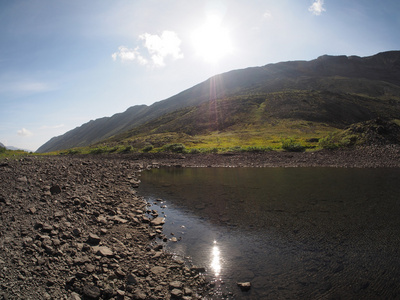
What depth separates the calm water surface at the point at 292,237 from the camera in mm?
8695

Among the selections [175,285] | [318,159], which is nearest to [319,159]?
[318,159]

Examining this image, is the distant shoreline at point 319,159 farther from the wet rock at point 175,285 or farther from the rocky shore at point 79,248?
the wet rock at point 175,285

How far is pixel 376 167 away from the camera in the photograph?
35781 mm

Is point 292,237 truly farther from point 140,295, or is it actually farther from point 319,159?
point 319,159

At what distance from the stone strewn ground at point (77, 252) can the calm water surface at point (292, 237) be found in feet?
5.28

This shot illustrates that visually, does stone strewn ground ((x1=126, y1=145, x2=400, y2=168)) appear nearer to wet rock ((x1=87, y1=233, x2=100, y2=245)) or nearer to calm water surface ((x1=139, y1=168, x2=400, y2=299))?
calm water surface ((x1=139, y1=168, x2=400, y2=299))

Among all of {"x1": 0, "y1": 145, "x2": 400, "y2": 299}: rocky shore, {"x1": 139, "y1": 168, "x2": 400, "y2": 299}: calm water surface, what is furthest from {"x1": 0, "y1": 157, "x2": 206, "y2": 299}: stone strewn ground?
{"x1": 139, "y1": 168, "x2": 400, "y2": 299}: calm water surface

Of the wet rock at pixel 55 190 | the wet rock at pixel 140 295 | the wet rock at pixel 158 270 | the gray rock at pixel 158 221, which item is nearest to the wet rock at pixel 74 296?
the wet rock at pixel 140 295

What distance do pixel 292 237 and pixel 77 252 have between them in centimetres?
1120

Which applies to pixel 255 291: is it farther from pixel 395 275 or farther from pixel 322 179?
pixel 322 179

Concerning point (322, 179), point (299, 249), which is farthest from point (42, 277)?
point (322, 179)

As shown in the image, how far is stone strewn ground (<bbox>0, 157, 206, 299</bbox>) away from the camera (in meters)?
7.46

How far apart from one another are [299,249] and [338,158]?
39845mm

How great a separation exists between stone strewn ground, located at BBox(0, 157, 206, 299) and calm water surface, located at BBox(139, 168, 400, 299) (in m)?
1.61
